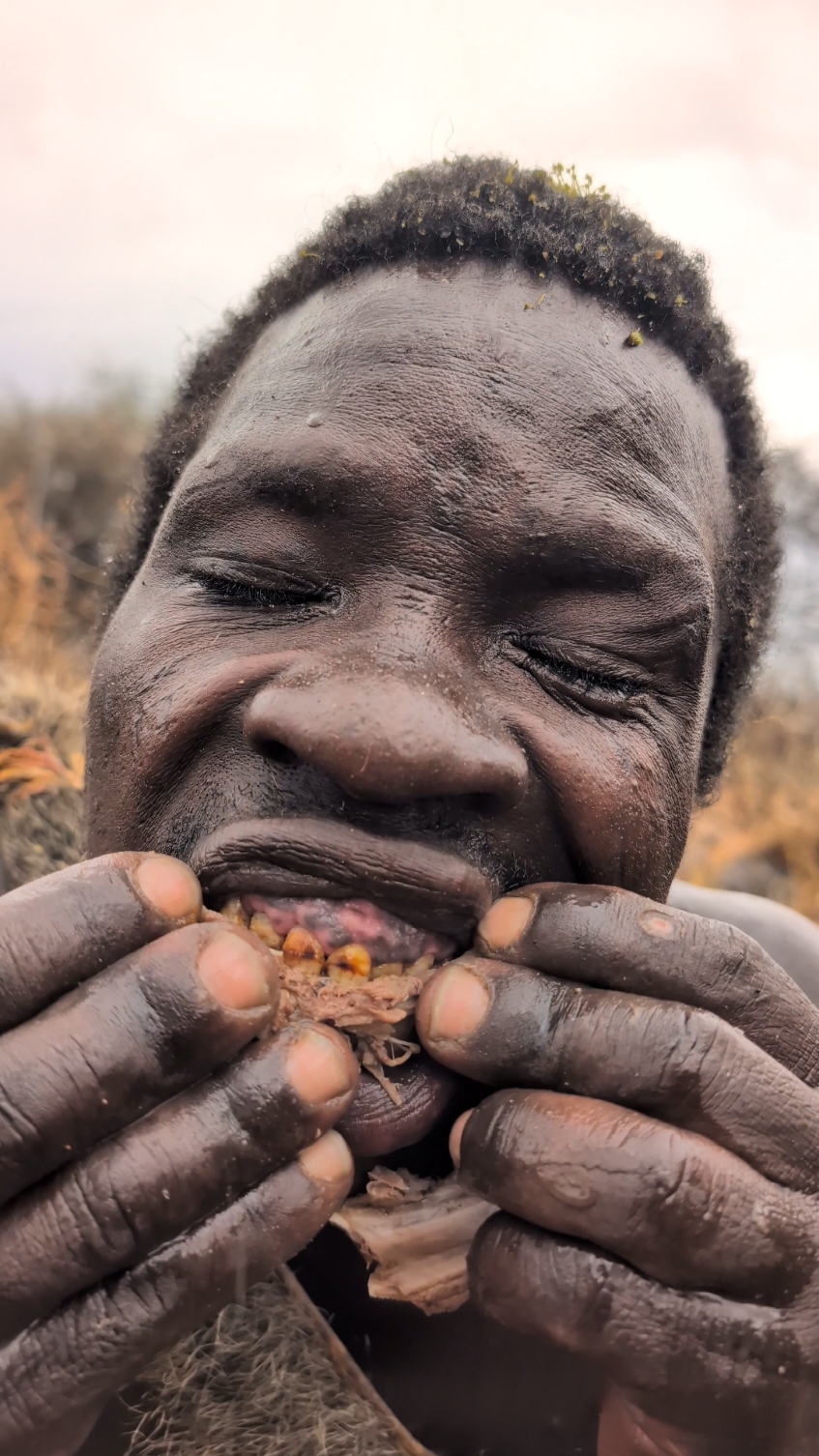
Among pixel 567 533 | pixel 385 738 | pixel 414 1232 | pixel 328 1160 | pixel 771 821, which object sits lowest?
pixel 414 1232

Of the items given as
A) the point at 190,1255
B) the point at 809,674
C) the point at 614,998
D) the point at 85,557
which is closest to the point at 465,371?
the point at 614,998

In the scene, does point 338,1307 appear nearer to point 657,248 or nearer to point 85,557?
point 657,248

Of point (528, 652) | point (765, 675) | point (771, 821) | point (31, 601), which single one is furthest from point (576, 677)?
point (31, 601)

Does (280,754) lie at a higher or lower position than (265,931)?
higher

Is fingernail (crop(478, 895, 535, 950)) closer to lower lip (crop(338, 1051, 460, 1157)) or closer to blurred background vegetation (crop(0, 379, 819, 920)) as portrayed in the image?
lower lip (crop(338, 1051, 460, 1157))

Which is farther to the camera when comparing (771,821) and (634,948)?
(771,821)

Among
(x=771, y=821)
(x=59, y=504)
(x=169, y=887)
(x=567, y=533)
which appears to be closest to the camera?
(x=169, y=887)

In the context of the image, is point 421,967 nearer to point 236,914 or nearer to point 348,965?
point 348,965
